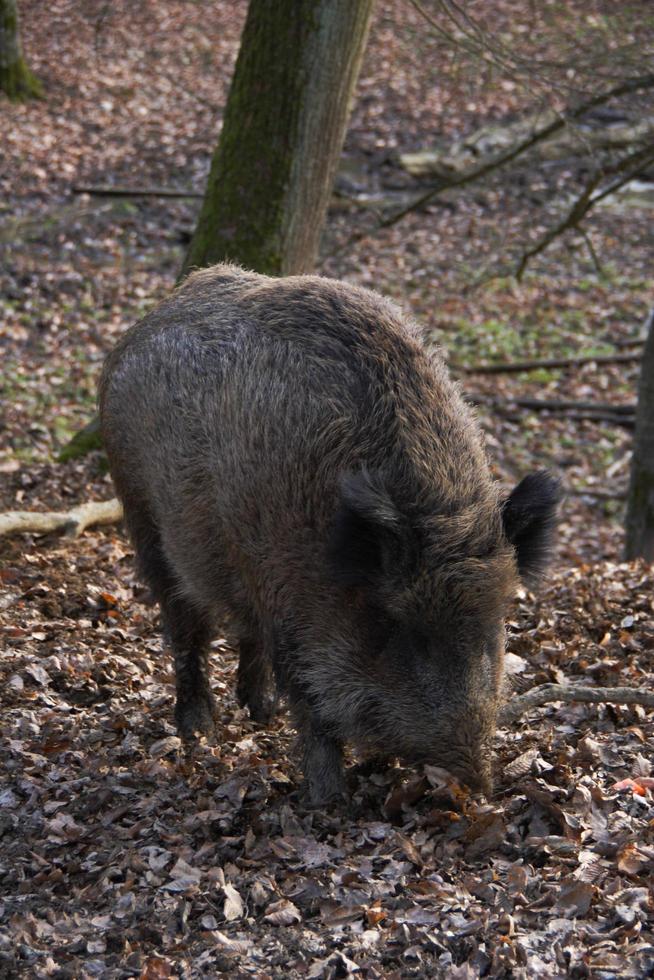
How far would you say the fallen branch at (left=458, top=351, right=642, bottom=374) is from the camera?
49.6 ft

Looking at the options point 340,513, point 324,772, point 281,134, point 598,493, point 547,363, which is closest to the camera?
point 340,513

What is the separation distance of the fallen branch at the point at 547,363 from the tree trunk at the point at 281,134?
6.43m

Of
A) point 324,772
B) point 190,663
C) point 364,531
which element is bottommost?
point 190,663

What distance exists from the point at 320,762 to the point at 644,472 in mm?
5322

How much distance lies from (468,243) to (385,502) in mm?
14592

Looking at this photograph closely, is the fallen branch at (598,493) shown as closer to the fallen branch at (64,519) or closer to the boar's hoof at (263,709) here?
the fallen branch at (64,519)

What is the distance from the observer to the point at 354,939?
4.01 metres

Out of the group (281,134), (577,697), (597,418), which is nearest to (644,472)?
(281,134)

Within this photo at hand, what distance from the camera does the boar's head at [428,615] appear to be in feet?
15.0

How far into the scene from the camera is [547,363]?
1542 cm

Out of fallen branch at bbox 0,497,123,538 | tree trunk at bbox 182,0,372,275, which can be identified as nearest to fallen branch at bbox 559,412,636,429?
tree trunk at bbox 182,0,372,275

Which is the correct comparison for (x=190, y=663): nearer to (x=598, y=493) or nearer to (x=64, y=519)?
(x=64, y=519)

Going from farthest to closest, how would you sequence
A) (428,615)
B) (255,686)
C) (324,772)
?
(255,686) → (324,772) → (428,615)

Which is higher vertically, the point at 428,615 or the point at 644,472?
the point at 428,615
